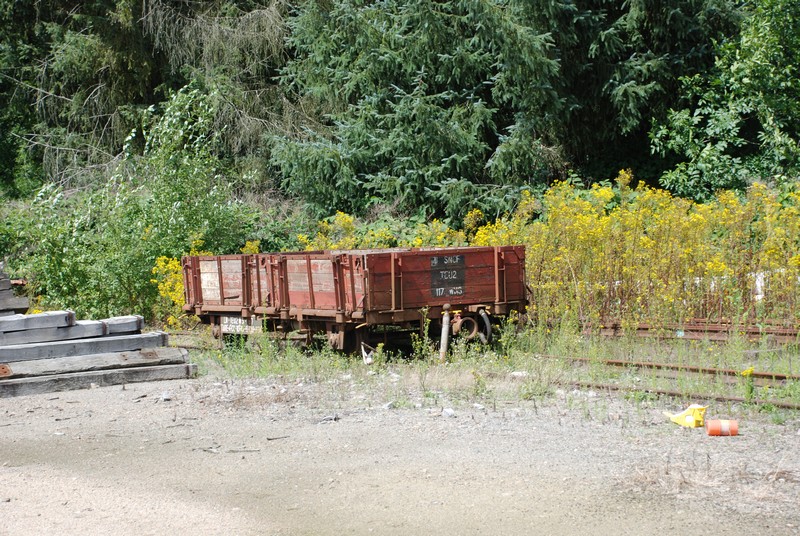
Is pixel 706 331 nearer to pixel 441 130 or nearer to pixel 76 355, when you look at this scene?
pixel 76 355

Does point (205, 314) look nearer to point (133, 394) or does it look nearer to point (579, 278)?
point (133, 394)

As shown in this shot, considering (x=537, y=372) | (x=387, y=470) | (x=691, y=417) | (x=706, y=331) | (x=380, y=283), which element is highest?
(x=380, y=283)

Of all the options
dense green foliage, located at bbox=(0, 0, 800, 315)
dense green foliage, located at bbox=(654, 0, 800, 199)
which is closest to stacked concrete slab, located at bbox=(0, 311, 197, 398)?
dense green foliage, located at bbox=(0, 0, 800, 315)

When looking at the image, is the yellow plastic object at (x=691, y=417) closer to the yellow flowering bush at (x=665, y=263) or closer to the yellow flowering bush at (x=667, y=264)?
the yellow flowering bush at (x=667, y=264)

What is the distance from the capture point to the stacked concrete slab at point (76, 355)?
415 inches

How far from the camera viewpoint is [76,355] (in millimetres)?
11055

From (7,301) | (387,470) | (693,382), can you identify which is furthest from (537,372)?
(7,301)

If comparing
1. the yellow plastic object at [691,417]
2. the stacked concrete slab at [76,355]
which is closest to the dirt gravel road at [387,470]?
the yellow plastic object at [691,417]

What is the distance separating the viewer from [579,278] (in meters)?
13.2

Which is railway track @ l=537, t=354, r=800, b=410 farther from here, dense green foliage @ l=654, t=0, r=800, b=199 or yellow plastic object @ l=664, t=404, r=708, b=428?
dense green foliage @ l=654, t=0, r=800, b=199

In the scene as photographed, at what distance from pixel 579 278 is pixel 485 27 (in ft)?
30.9

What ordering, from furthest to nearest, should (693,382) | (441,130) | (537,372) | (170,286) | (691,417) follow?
(441,130) < (170,286) < (537,372) < (693,382) < (691,417)

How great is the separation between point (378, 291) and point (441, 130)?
10.5 meters

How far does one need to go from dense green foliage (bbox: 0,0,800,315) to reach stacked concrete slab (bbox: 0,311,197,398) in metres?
6.63
